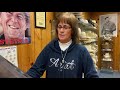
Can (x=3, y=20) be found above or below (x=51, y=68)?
above

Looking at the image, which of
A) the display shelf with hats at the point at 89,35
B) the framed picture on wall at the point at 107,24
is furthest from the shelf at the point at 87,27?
the framed picture on wall at the point at 107,24

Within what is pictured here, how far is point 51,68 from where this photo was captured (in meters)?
0.91

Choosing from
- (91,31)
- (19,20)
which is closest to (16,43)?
(19,20)

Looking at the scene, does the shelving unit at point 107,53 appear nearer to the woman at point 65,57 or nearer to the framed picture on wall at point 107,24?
the framed picture on wall at point 107,24

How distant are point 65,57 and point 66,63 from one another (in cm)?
3

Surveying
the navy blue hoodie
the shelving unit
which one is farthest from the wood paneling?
the shelving unit

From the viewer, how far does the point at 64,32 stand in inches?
34.1

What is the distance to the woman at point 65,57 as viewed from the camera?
0.88 m

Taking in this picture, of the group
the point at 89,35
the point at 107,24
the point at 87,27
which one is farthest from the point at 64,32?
the point at 107,24

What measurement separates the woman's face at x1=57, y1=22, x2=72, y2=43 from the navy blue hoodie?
0.15ft

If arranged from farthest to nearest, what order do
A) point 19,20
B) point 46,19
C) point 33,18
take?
point 46,19 < point 33,18 < point 19,20

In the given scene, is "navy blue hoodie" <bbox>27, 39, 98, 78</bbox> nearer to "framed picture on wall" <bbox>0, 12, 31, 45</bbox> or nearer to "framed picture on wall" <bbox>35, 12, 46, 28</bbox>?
"framed picture on wall" <bbox>0, 12, 31, 45</bbox>
